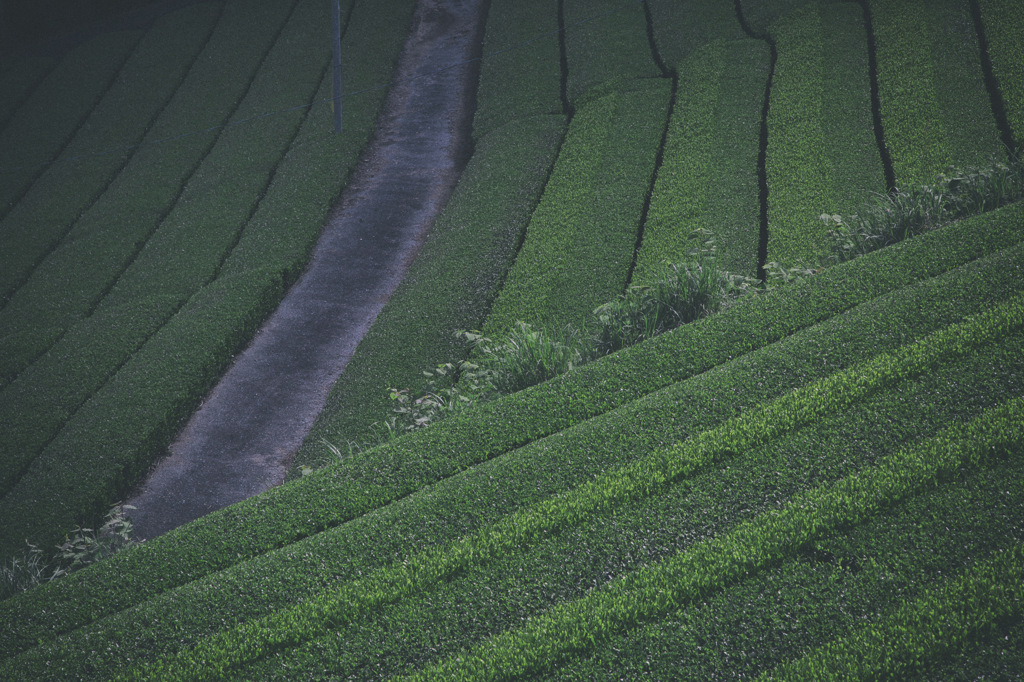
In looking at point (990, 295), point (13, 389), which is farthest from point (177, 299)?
point (990, 295)

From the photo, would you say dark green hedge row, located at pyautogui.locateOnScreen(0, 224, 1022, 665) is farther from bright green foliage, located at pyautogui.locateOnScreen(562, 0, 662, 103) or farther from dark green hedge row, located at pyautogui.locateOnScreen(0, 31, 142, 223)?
dark green hedge row, located at pyautogui.locateOnScreen(0, 31, 142, 223)

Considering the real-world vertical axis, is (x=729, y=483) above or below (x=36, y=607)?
above

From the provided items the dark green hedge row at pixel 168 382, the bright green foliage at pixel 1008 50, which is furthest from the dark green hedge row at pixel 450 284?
the bright green foliage at pixel 1008 50

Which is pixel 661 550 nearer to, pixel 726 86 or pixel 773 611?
pixel 773 611

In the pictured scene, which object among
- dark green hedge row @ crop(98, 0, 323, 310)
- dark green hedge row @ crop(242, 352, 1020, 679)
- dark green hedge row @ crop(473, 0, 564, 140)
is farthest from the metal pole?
dark green hedge row @ crop(242, 352, 1020, 679)

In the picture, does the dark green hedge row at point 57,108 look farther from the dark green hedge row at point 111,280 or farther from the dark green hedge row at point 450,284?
the dark green hedge row at point 450,284

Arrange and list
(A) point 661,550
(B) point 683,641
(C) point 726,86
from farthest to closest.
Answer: (C) point 726,86 → (A) point 661,550 → (B) point 683,641
